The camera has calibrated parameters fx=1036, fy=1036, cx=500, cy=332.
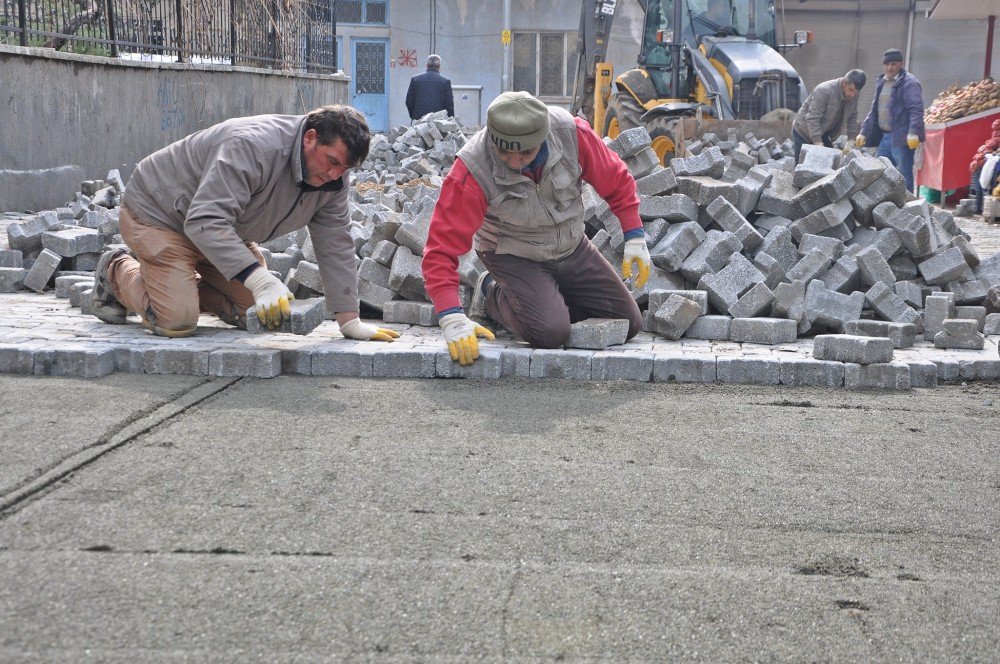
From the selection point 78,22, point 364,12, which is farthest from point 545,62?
point 78,22

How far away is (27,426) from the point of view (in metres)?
3.83

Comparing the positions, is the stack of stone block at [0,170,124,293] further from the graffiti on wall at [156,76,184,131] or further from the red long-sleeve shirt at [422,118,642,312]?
the graffiti on wall at [156,76,184,131]

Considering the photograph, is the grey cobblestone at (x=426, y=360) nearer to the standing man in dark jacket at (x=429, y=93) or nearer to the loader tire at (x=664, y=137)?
the loader tire at (x=664, y=137)

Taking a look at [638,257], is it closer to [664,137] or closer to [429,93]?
[664,137]

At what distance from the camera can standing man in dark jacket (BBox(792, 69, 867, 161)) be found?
470 inches

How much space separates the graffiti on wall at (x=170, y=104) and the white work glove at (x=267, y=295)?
870cm

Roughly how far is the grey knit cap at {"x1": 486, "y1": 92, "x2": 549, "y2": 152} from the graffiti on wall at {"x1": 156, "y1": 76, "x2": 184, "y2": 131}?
361 inches

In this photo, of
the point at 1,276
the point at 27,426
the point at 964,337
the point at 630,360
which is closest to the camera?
the point at 27,426

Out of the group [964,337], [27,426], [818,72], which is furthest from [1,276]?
[818,72]

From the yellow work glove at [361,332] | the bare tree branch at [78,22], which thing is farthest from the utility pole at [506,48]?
the yellow work glove at [361,332]

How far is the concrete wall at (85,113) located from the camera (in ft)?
32.9

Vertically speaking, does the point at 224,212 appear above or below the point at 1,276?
above

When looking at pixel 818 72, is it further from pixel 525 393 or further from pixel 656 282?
pixel 525 393

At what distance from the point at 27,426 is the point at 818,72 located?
22.1 meters
